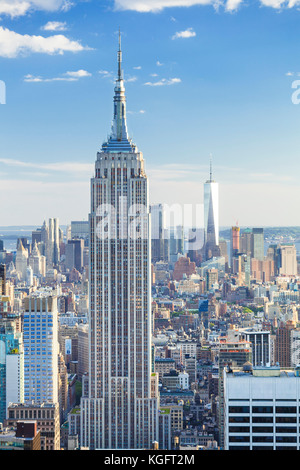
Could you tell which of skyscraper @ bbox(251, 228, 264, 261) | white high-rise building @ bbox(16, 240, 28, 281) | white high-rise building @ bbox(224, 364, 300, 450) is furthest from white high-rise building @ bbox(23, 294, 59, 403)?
white high-rise building @ bbox(224, 364, 300, 450)

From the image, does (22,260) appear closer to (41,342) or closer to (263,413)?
(41,342)

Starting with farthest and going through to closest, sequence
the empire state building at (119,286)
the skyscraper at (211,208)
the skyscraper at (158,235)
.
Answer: the empire state building at (119,286) < the skyscraper at (158,235) < the skyscraper at (211,208)

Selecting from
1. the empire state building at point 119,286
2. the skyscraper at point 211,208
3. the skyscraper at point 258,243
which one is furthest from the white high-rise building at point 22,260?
the skyscraper at point 258,243

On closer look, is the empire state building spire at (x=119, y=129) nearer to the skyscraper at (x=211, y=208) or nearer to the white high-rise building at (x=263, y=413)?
the skyscraper at (x=211, y=208)

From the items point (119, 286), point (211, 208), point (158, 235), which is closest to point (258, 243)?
point (158, 235)
